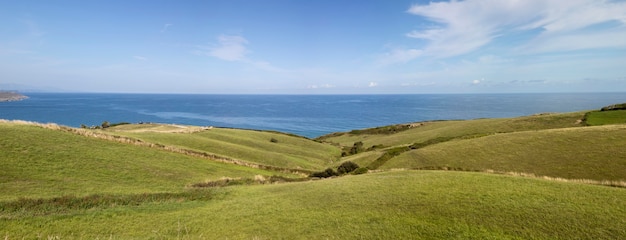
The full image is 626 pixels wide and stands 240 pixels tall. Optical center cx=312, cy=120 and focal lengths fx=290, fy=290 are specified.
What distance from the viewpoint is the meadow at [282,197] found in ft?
39.9

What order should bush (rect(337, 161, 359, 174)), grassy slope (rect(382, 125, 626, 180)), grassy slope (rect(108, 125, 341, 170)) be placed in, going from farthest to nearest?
grassy slope (rect(108, 125, 341, 170)), bush (rect(337, 161, 359, 174)), grassy slope (rect(382, 125, 626, 180))

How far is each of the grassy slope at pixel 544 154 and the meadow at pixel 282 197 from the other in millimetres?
176

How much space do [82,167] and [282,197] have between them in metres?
15.6

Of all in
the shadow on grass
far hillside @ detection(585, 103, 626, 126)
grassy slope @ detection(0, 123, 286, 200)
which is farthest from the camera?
far hillside @ detection(585, 103, 626, 126)

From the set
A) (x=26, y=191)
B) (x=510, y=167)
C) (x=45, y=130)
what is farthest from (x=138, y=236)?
(x=510, y=167)

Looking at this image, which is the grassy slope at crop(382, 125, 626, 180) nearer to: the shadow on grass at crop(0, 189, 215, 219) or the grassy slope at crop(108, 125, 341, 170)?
the grassy slope at crop(108, 125, 341, 170)

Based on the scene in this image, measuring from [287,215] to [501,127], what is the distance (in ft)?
189

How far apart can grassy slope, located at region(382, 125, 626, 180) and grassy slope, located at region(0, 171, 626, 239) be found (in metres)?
12.0

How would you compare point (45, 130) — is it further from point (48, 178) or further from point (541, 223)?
point (541, 223)

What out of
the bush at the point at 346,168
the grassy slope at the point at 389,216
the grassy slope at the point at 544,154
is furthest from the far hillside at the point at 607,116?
the grassy slope at the point at 389,216

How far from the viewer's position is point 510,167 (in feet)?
93.7

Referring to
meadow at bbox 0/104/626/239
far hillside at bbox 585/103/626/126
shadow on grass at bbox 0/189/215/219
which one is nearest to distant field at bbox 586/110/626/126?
far hillside at bbox 585/103/626/126

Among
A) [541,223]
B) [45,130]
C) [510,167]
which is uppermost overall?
[45,130]

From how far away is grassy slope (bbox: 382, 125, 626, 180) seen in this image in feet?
78.3
